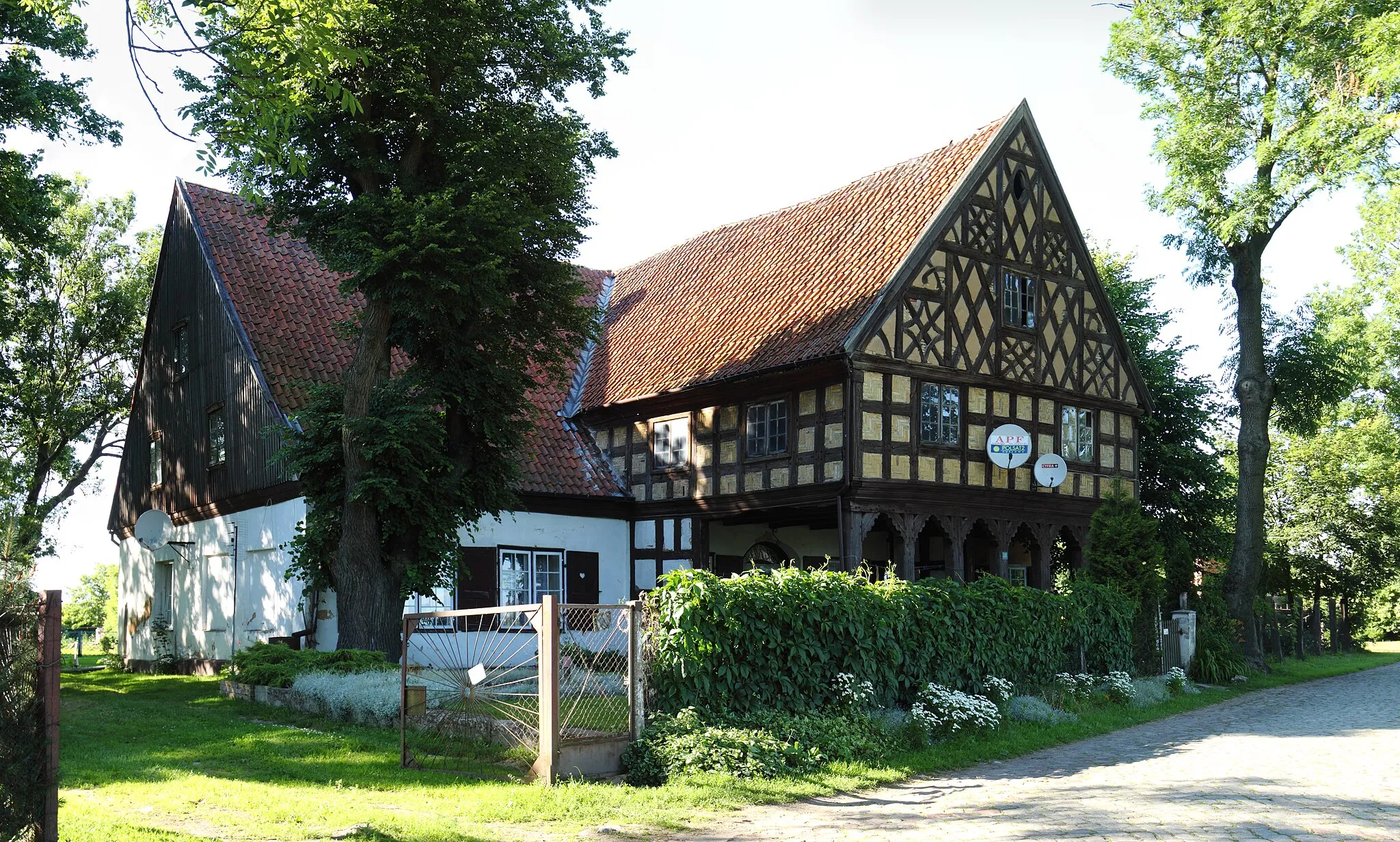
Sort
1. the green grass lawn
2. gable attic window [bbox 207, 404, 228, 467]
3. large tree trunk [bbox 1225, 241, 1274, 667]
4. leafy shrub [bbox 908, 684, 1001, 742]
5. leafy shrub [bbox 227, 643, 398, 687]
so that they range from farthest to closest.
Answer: large tree trunk [bbox 1225, 241, 1274, 667]
gable attic window [bbox 207, 404, 228, 467]
leafy shrub [bbox 227, 643, 398, 687]
leafy shrub [bbox 908, 684, 1001, 742]
the green grass lawn

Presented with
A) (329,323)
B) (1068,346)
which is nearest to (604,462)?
(329,323)

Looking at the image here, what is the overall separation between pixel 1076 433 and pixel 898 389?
5491 millimetres

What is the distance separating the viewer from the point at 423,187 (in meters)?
18.7

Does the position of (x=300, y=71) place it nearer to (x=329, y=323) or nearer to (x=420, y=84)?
(x=420, y=84)

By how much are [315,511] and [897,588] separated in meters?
9.18

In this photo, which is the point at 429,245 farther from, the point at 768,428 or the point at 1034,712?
the point at 1034,712

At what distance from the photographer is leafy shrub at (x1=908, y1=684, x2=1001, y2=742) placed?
14.5 m

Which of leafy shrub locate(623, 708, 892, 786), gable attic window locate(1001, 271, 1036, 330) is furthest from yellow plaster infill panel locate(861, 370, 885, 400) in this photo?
leafy shrub locate(623, 708, 892, 786)

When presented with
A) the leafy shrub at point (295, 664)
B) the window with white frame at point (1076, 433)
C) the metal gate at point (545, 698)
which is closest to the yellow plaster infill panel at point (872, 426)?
the window with white frame at point (1076, 433)

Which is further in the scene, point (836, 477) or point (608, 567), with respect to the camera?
point (608, 567)

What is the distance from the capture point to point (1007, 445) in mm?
22641

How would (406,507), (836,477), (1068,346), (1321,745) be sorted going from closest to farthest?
(1321,745)
(406,507)
(836,477)
(1068,346)

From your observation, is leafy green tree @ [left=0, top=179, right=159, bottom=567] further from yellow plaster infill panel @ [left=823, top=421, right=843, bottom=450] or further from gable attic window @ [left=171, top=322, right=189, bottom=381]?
yellow plaster infill panel @ [left=823, top=421, right=843, bottom=450]

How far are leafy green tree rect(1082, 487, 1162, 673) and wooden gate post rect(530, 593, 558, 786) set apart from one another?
12.6 metres
